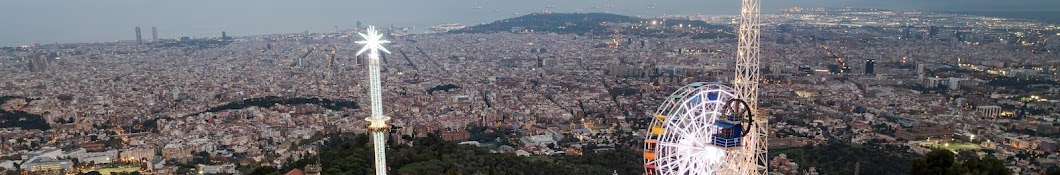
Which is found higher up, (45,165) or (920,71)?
(920,71)

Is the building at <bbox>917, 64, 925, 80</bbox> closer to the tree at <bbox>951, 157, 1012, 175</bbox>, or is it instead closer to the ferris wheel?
the tree at <bbox>951, 157, 1012, 175</bbox>

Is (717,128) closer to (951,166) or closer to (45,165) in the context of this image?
(951,166)

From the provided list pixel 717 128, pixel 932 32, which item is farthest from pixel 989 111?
pixel 932 32

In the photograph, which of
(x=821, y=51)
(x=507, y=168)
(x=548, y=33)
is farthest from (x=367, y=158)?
(x=548, y=33)

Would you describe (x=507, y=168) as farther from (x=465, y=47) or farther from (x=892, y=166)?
(x=465, y=47)

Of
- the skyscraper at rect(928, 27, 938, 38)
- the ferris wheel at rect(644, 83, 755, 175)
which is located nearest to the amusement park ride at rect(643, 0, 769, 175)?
the ferris wheel at rect(644, 83, 755, 175)

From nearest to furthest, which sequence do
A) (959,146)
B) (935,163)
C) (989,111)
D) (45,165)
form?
(935,163) → (45,165) → (959,146) → (989,111)

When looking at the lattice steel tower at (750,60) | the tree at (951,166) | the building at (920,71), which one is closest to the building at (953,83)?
the building at (920,71)
